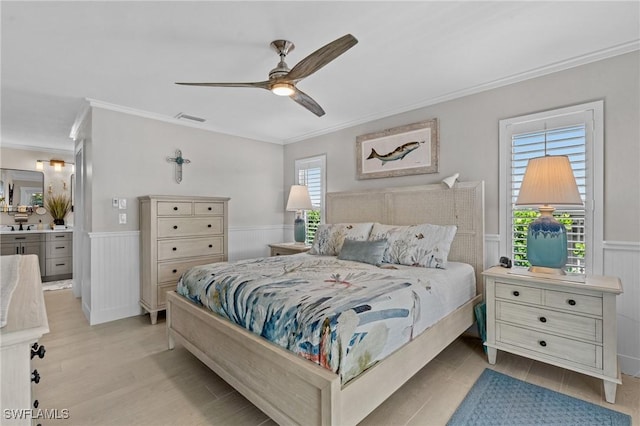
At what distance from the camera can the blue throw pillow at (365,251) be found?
9.89ft

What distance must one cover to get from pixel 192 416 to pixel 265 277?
0.97 meters

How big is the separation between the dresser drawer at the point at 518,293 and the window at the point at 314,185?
8.95ft

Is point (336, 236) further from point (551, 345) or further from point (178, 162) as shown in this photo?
point (178, 162)

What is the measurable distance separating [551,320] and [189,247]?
3732 mm

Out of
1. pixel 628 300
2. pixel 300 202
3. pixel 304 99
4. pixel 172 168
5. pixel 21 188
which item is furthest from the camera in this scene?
pixel 21 188

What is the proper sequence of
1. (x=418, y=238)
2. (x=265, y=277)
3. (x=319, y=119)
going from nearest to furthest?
(x=265, y=277) < (x=418, y=238) < (x=319, y=119)

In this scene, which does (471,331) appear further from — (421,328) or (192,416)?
(192,416)

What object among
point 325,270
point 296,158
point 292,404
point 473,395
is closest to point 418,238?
point 325,270

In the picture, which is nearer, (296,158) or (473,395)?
(473,395)

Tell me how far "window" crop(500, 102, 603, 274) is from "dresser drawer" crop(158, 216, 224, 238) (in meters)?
3.38

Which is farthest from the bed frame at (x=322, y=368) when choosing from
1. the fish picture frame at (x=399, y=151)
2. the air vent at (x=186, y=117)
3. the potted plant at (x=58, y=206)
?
the potted plant at (x=58, y=206)

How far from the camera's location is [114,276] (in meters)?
3.72

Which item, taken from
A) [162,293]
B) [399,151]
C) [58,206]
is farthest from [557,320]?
→ [58,206]

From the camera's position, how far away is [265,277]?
2.31m
